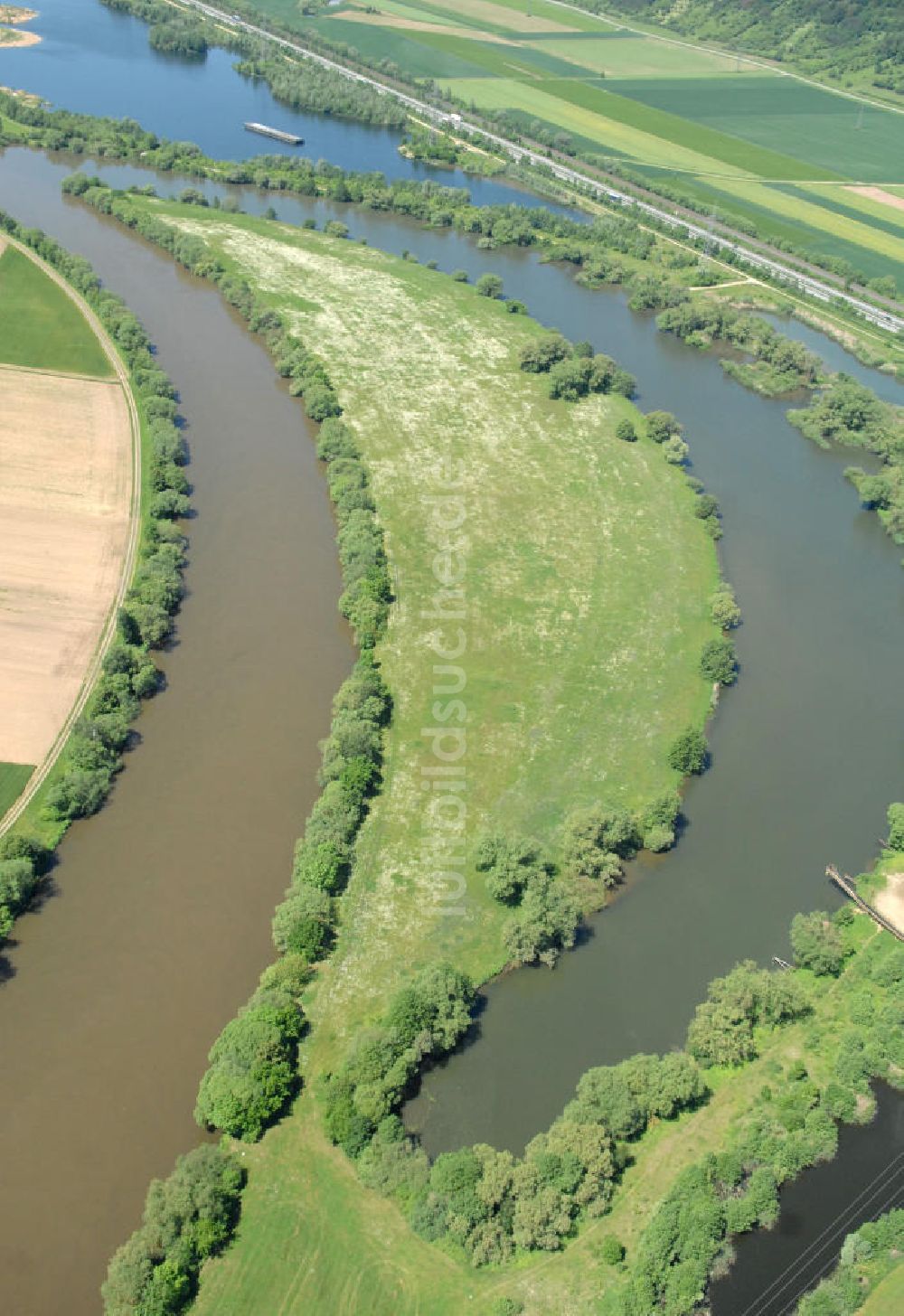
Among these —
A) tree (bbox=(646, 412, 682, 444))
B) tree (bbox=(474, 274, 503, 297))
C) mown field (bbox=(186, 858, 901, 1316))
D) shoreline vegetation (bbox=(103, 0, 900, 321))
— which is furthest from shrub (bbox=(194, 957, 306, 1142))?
shoreline vegetation (bbox=(103, 0, 900, 321))

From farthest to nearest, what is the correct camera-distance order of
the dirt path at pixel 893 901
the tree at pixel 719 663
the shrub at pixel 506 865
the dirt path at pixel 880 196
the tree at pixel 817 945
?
the dirt path at pixel 880 196, the tree at pixel 719 663, the dirt path at pixel 893 901, the shrub at pixel 506 865, the tree at pixel 817 945

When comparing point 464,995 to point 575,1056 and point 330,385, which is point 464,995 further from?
point 330,385

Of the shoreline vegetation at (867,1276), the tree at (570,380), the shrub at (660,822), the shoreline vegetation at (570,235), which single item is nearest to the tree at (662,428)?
the tree at (570,380)

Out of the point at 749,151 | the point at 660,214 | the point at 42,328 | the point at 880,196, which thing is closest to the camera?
the point at 42,328

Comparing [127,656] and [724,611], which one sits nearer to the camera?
[127,656]

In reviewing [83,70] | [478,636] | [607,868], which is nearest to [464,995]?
[607,868]

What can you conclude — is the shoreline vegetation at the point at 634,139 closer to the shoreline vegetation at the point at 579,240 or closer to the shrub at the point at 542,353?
the shoreline vegetation at the point at 579,240

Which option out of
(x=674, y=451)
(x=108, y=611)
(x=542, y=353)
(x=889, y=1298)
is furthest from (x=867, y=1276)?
(x=542, y=353)

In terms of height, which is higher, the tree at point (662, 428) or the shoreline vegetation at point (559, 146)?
the shoreline vegetation at point (559, 146)

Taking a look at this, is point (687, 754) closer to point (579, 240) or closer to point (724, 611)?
point (724, 611)
